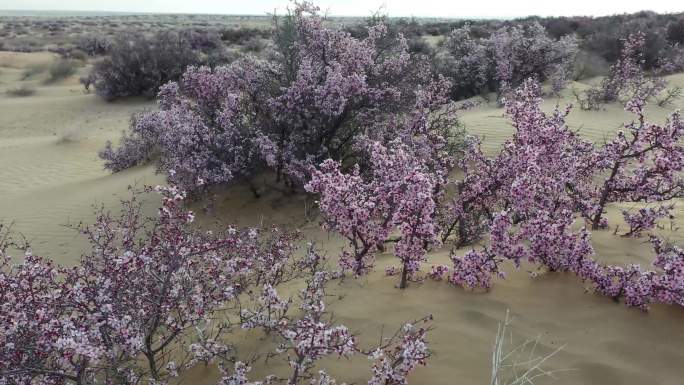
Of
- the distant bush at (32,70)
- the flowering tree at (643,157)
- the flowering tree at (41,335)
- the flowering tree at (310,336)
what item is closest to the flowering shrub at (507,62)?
the flowering tree at (643,157)

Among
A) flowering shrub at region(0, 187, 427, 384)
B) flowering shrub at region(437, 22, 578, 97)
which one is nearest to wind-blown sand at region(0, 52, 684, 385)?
flowering shrub at region(0, 187, 427, 384)

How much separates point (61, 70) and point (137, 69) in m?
8.65

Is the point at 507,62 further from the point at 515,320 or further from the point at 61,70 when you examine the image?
the point at 61,70

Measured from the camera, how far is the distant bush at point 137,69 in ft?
71.6

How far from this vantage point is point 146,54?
21953mm

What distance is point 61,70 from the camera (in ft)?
91.2

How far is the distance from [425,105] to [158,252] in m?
6.14

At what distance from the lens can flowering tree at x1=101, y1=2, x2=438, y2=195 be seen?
786 cm

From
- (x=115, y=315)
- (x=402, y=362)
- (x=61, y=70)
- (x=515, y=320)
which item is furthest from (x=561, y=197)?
(x=61, y=70)

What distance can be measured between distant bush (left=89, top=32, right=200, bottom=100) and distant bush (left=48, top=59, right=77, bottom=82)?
6.65 metres

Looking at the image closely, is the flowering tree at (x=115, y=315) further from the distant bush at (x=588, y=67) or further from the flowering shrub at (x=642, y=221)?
the distant bush at (x=588, y=67)

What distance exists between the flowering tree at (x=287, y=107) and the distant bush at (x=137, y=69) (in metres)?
13.4

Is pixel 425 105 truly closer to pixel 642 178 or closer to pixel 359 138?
pixel 359 138

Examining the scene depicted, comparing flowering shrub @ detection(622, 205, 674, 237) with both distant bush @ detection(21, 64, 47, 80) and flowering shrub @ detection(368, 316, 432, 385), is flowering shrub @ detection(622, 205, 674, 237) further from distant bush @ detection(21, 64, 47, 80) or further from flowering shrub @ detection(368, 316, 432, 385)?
distant bush @ detection(21, 64, 47, 80)
